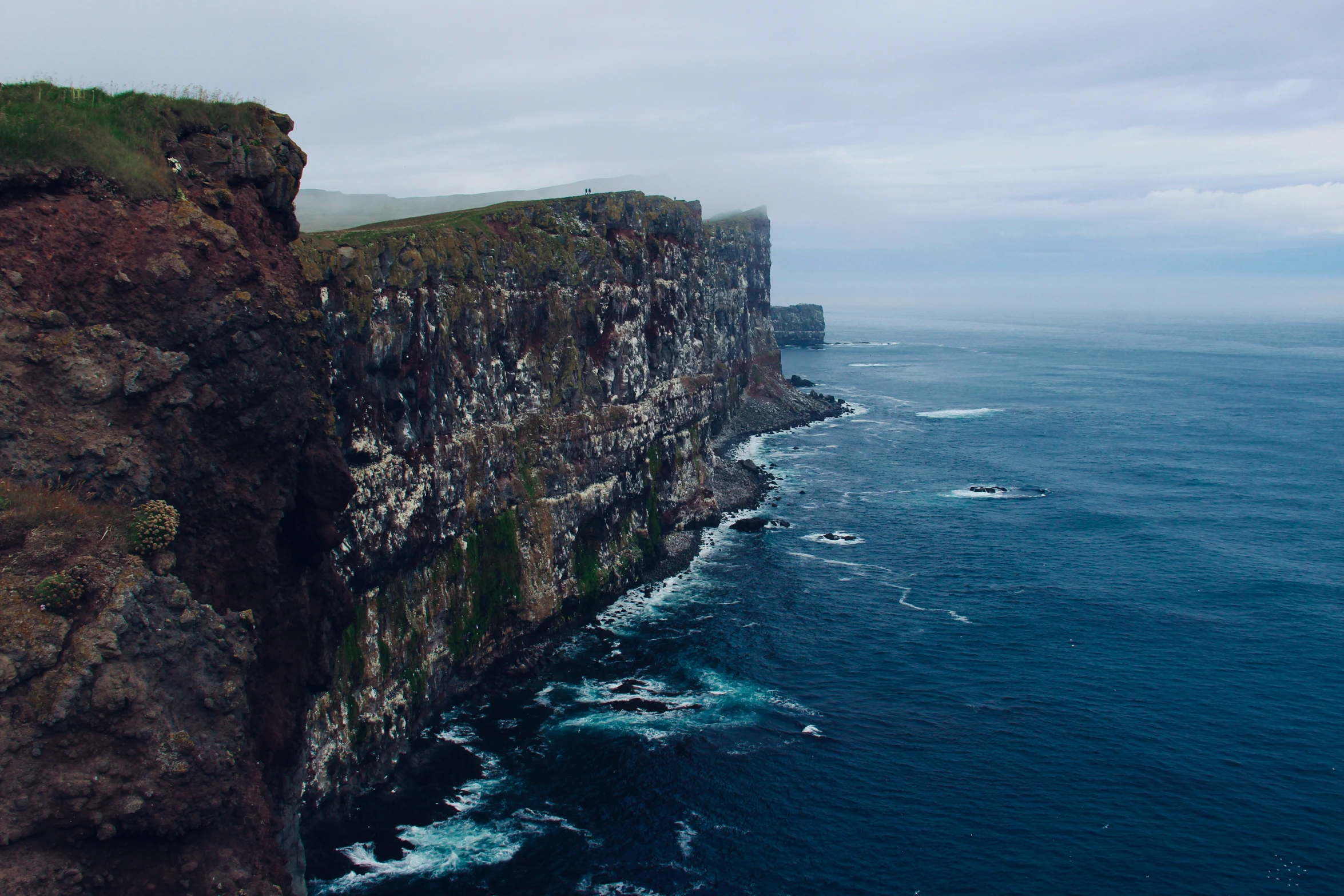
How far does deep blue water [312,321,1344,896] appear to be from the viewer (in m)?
50.6

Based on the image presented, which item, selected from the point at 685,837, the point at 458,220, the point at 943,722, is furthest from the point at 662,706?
the point at 458,220

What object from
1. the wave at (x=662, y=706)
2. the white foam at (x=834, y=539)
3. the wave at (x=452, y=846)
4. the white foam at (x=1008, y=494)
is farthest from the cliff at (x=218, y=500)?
the white foam at (x=1008, y=494)

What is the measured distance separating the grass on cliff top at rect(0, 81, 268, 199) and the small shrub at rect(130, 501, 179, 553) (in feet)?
42.6

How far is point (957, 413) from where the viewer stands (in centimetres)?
19450

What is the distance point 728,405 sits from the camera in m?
176

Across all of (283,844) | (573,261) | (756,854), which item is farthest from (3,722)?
(573,261)

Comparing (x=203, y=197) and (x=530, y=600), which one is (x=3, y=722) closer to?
(x=203, y=197)

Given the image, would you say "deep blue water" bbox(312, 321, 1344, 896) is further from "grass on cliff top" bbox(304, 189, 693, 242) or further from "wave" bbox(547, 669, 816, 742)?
"grass on cliff top" bbox(304, 189, 693, 242)

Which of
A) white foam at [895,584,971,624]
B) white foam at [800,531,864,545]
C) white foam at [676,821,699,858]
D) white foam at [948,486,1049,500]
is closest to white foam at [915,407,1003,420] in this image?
→ white foam at [948,486,1049,500]

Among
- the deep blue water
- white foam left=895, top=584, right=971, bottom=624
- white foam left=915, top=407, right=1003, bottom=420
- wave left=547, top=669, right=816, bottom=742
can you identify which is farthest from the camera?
Answer: white foam left=915, top=407, right=1003, bottom=420

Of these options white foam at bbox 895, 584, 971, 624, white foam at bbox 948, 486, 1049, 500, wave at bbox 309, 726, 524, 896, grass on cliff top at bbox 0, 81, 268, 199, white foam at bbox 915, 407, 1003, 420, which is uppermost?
grass on cliff top at bbox 0, 81, 268, 199

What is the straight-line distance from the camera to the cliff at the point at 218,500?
25.0 m

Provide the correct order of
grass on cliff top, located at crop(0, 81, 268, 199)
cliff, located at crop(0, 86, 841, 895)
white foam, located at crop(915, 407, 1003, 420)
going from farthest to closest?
white foam, located at crop(915, 407, 1003, 420), grass on cliff top, located at crop(0, 81, 268, 199), cliff, located at crop(0, 86, 841, 895)

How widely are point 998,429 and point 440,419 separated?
434ft
